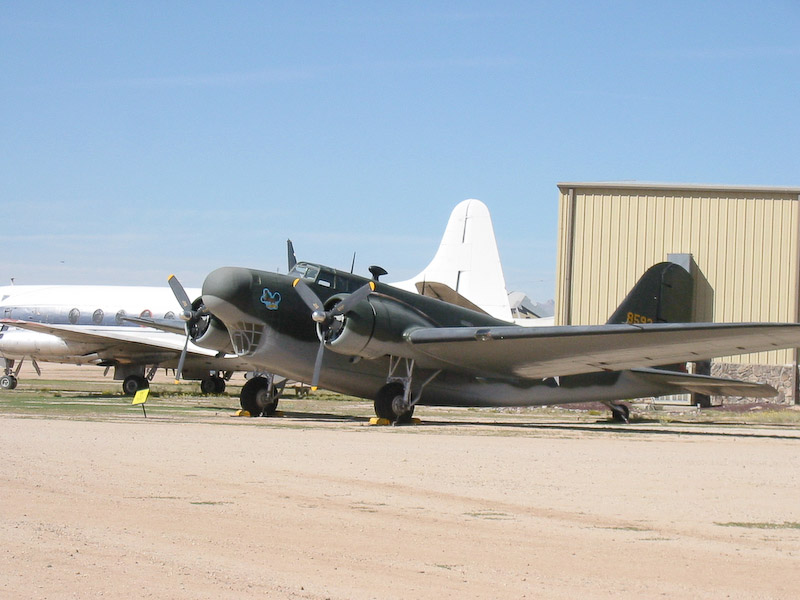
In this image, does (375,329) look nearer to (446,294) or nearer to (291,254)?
(291,254)

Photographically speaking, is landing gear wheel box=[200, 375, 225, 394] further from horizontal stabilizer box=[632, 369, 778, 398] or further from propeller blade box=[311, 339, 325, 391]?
horizontal stabilizer box=[632, 369, 778, 398]

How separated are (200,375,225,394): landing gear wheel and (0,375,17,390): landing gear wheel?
733cm

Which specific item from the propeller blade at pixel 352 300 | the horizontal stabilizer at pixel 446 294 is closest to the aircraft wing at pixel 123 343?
the horizontal stabilizer at pixel 446 294

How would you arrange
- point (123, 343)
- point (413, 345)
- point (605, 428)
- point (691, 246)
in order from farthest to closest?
1. point (691, 246)
2. point (123, 343)
3. point (605, 428)
4. point (413, 345)

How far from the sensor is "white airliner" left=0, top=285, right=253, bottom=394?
35.3m

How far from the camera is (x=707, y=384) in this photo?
76.2ft

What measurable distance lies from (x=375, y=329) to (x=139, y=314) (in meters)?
20.8

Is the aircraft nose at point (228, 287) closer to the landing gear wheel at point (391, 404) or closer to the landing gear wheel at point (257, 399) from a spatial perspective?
the landing gear wheel at point (257, 399)

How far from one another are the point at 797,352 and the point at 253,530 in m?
31.0

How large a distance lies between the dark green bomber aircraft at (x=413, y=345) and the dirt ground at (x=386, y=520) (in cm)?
517

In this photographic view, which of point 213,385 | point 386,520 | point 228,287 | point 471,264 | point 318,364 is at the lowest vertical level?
point 386,520

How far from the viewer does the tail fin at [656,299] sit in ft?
83.3

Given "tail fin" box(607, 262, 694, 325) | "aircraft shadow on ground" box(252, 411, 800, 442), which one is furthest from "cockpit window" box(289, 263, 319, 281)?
"tail fin" box(607, 262, 694, 325)

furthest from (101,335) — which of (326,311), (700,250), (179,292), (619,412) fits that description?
(700,250)
